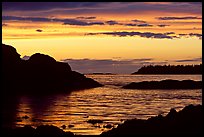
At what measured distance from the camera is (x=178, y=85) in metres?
133

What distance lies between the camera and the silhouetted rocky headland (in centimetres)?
10949

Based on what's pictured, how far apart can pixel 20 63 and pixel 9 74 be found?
946 centimetres

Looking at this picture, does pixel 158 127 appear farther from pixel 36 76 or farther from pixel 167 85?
pixel 167 85

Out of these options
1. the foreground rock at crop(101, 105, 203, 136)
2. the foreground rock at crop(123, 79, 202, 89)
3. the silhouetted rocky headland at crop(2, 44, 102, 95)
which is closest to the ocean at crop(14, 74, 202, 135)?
the foreground rock at crop(101, 105, 203, 136)

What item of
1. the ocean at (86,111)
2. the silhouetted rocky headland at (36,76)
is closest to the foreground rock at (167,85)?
the silhouetted rocky headland at (36,76)

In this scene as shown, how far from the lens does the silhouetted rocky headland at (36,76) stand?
10949 centimetres

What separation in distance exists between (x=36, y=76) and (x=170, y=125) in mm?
100092

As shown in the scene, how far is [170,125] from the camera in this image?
17625 millimetres

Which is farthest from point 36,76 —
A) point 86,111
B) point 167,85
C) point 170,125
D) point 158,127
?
point 170,125

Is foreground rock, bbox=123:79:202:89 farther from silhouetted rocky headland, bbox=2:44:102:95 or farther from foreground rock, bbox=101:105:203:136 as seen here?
foreground rock, bbox=101:105:203:136

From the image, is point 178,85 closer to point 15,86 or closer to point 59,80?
point 59,80

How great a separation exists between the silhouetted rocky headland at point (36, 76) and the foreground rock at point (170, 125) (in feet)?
287

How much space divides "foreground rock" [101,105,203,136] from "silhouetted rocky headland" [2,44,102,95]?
3449 inches

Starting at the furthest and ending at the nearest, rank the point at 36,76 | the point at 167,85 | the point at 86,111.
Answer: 1. the point at 167,85
2. the point at 36,76
3. the point at 86,111
